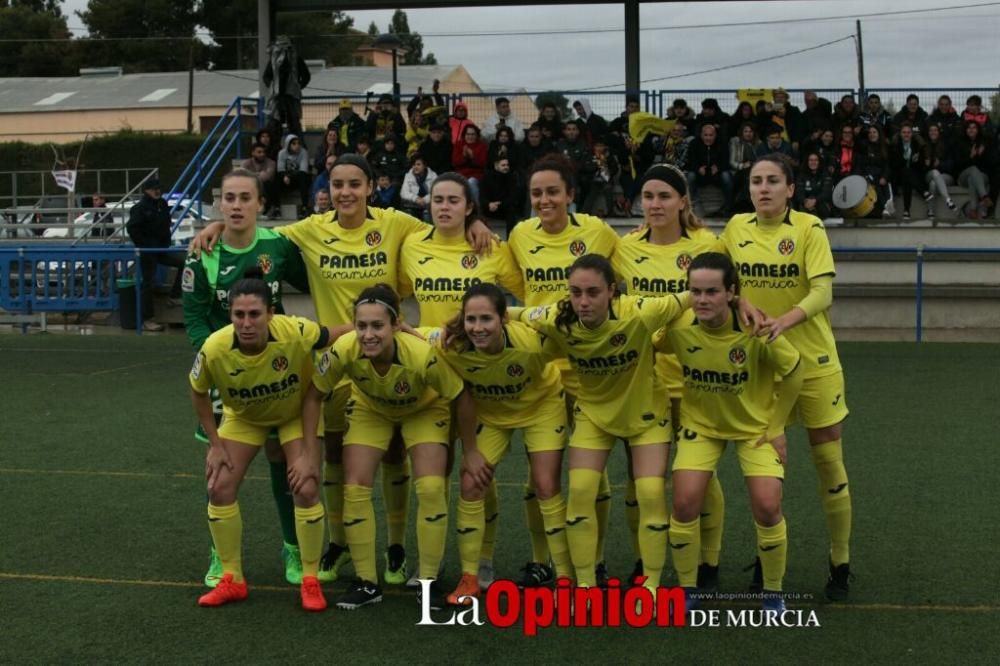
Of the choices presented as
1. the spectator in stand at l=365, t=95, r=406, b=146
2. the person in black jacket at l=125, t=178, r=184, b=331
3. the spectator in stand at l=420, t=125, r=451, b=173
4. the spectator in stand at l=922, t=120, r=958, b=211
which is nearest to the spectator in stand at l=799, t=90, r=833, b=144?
the spectator in stand at l=922, t=120, r=958, b=211

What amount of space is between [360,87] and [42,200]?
23244 mm

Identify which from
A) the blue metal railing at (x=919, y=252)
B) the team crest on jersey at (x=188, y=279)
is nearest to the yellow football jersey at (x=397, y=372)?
the team crest on jersey at (x=188, y=279)

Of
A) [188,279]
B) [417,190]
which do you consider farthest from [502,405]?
[417,190]

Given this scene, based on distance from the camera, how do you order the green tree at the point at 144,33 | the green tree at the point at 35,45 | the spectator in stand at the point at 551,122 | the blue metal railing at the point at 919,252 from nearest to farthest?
the blue metal railing at the point at 919,252 < the spectator in stand at the point at 551,122 < the green tree at the point at 144,33 < the green tree at the point at 35,45

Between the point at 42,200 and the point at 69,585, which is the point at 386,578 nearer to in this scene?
the point at 69,585

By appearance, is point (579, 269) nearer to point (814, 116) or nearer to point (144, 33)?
point (814, 116)

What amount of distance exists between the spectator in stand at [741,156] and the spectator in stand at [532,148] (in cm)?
248

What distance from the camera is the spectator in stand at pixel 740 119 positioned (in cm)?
1730

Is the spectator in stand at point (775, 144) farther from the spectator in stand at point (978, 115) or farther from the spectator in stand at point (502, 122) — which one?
the spectator in stand at point (502, 122)

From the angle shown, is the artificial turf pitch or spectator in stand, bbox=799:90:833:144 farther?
spectator in stand, bbox=799:90:833:144

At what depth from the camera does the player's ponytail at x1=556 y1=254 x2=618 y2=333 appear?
5.34m

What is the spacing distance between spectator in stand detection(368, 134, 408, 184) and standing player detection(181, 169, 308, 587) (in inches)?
429

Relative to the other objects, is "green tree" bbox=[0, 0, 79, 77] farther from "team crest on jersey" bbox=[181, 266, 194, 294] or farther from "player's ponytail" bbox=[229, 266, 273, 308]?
"player's ponytail" bbox=[229, 266, 273, 308]

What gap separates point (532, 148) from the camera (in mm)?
16906
